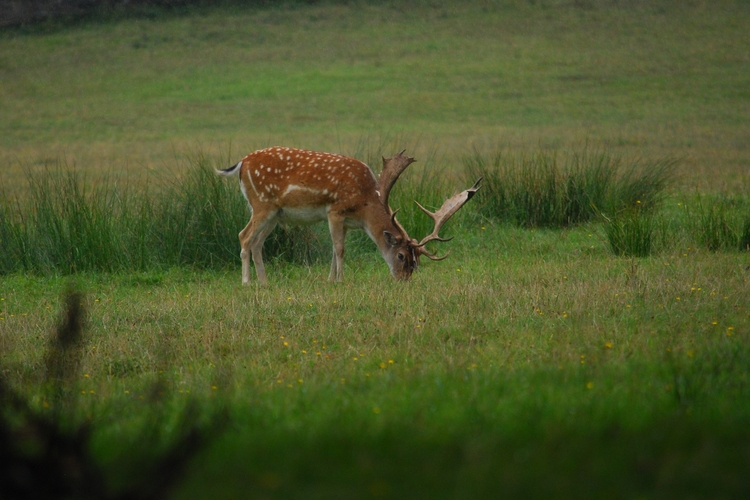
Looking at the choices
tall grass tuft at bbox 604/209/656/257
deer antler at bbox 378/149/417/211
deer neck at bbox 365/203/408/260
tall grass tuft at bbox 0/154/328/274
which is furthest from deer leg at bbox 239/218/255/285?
tall grass tuft at bbox 604/209/656/257

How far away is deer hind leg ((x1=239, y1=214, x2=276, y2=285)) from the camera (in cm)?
1026

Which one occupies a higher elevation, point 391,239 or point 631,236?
point 391,239

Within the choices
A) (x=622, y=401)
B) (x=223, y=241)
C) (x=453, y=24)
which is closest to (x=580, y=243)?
(x=223, y=241)

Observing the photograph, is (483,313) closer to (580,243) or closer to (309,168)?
(309,168)

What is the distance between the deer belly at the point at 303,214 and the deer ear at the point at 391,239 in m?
0.81

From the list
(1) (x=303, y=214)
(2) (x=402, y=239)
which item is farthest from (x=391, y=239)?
(1) (x=303, y=214)

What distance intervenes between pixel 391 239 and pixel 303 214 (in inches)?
43.0

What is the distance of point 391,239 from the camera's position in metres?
9.90

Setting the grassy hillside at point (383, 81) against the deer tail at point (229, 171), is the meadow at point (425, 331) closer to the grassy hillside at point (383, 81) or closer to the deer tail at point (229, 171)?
the deer tail at point (229, 171)

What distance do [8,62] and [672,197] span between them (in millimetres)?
40422

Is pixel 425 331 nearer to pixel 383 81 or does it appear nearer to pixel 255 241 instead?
pixel 255 241

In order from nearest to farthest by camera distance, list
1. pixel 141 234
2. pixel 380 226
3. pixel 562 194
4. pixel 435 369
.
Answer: pixel 435 369
pixel 380 226
pixel 141 234
pixel 562 194

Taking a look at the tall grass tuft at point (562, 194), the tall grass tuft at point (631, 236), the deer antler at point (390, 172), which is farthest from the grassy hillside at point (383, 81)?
the deer antler at point (390, 172)

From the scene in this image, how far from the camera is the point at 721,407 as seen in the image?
4.55 m
